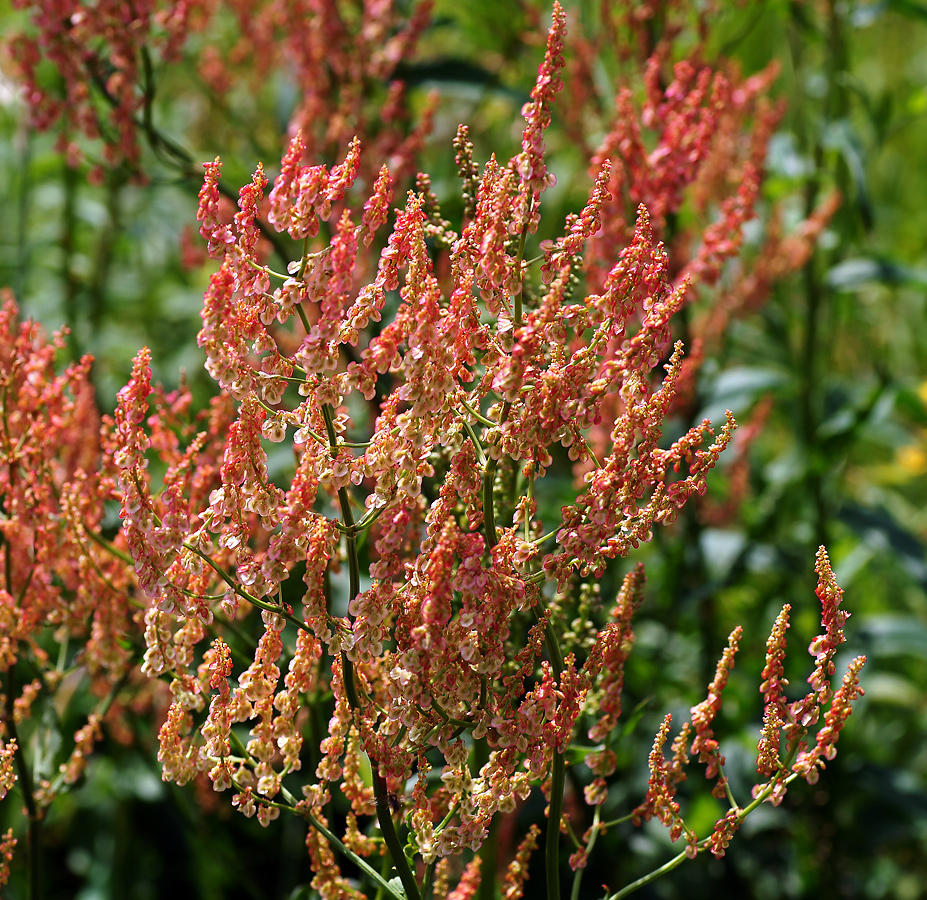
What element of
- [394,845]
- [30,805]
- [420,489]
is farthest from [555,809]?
[30,805]

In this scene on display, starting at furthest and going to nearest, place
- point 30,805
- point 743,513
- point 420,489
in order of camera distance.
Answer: point 743,513
point 30,805
point 420,489

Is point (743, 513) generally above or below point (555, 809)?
above

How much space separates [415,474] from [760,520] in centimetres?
155

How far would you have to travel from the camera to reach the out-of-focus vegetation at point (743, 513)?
7.47 feet

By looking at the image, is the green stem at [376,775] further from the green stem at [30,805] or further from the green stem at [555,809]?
the green stem at [30,805]

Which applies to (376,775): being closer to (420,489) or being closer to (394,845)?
(394,845)

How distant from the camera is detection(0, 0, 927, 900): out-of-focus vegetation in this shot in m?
2.28

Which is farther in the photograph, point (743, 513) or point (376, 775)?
point (743, 513)

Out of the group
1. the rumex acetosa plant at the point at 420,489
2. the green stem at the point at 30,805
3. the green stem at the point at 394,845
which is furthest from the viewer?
the green stem at the point at 30,805

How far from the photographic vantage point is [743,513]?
8.67ft

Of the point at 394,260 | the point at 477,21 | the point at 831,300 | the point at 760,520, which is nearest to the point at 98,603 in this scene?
the point at 394,260

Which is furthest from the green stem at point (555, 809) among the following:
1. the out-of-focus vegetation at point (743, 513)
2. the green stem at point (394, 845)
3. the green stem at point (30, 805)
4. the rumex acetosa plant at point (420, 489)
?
the out-of-focus vegetation at point (743, 513)

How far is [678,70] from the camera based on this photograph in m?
1.76

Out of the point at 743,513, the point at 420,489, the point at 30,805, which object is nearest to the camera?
the point at 420,489
